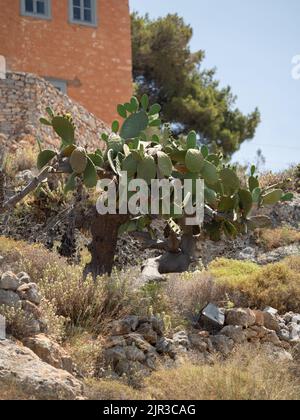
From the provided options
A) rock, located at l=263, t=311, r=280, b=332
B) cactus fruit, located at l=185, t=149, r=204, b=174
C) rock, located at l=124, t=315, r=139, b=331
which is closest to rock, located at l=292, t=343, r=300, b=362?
rock, located at l=263, t=311, r=280, b=332

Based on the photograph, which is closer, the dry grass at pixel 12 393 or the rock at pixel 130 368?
the dry grass at pixel 12 393

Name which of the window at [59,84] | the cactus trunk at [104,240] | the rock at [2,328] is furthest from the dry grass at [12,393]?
the window at [59,84]

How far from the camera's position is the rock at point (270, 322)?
10477 millimetres

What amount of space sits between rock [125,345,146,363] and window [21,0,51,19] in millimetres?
14095

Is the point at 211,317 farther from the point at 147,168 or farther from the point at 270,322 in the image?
the point at 147,168

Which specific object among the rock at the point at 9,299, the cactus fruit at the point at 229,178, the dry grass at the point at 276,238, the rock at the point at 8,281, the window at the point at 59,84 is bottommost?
the rock at the point at 9,299

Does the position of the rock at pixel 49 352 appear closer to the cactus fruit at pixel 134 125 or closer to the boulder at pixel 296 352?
the boulder at pixel 296 352

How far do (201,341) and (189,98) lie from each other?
18.1 m

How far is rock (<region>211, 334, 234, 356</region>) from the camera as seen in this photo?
963 centimetres

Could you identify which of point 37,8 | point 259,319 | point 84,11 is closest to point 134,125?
point 259,319

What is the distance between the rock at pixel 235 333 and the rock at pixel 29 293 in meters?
2.41

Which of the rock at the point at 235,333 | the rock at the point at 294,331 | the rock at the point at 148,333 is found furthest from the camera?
the rock at the point at 294,331

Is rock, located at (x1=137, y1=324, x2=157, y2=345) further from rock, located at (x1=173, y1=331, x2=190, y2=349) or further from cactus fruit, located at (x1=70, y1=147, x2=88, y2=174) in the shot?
cactus fruit, located at (x1=70, y1=147, x2=88, y2=174)
